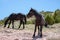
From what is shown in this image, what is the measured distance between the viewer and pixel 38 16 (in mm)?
16516

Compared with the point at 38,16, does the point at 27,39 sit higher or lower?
lower

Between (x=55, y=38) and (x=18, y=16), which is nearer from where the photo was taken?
(x=55, y=38)

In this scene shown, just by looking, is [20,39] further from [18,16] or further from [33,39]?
[18,16]

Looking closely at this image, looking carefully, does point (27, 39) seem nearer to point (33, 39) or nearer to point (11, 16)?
point (33, 39)

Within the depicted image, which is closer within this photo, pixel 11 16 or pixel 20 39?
pixel 20 39

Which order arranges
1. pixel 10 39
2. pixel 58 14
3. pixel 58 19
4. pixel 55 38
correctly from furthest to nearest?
pixel 58 14, pixel 58 19, pixel 10 39, pixel 55 38

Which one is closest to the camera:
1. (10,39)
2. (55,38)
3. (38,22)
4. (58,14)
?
(55,38)

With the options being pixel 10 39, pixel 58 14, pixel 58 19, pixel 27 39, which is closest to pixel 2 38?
pixel 10 39

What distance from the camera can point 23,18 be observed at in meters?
25.2

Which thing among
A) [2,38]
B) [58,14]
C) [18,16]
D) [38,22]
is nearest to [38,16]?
[38,22]

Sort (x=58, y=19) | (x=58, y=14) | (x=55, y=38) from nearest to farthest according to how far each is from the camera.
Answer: (x=55, y=38) < (x=58, y=19) < (x=58, y=14)

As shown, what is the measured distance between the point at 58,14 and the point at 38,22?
25328 mm

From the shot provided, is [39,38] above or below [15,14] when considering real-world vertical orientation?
below

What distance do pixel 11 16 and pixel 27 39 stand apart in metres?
9.86
